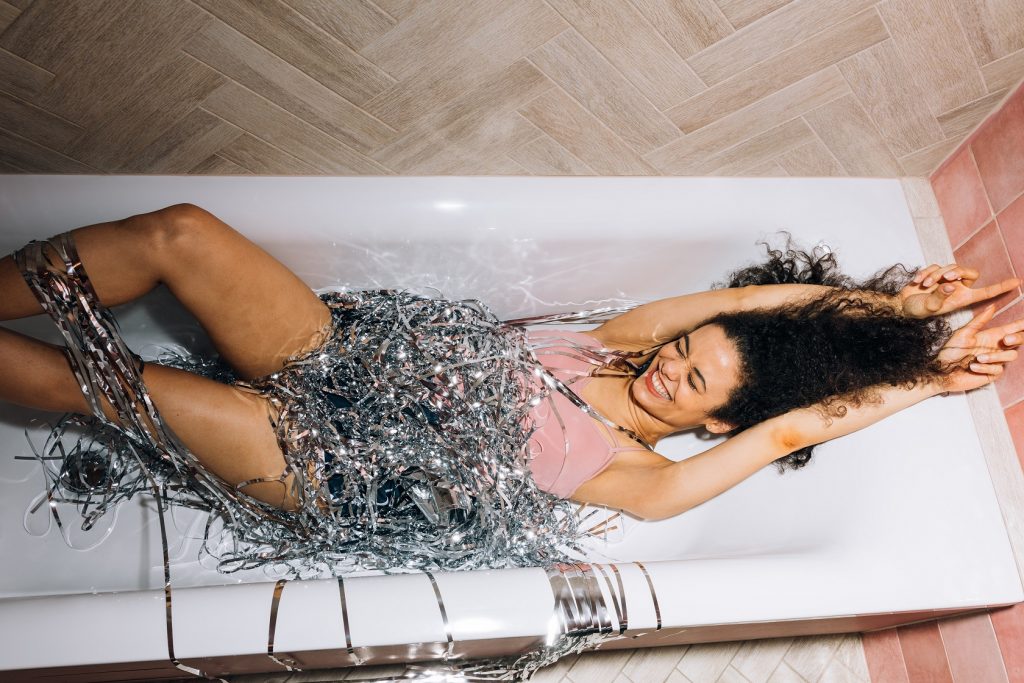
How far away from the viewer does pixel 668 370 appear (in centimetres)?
124

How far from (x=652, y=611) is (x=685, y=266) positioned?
675 mm

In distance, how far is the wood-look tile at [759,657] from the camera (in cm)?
151

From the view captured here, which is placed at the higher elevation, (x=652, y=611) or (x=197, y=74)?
(x=197, y=74)

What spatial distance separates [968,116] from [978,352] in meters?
0.44

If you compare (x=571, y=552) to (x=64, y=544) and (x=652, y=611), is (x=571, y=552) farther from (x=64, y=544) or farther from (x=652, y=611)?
(x=64, y=544)

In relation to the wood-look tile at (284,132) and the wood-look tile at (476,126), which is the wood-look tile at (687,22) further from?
the wood-look tile at (284,132)

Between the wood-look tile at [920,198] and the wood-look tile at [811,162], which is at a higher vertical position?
the wood-look tile at [811,162]

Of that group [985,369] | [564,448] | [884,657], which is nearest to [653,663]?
[884,657]

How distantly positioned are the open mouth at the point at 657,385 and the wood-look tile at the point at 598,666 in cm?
60

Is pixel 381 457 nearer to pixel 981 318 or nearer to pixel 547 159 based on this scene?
pixel 547 159

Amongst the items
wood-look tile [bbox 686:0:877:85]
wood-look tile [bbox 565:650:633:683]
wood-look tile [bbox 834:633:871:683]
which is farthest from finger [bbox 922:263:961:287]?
wood-look tile [bbox 565:650:633:683]

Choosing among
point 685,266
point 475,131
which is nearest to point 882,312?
point 685,266

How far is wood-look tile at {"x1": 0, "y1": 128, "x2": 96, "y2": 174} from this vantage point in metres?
1.20

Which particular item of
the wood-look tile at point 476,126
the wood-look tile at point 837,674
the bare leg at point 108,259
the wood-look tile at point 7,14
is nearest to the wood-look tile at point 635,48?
the wood-look tile at point 476,126
